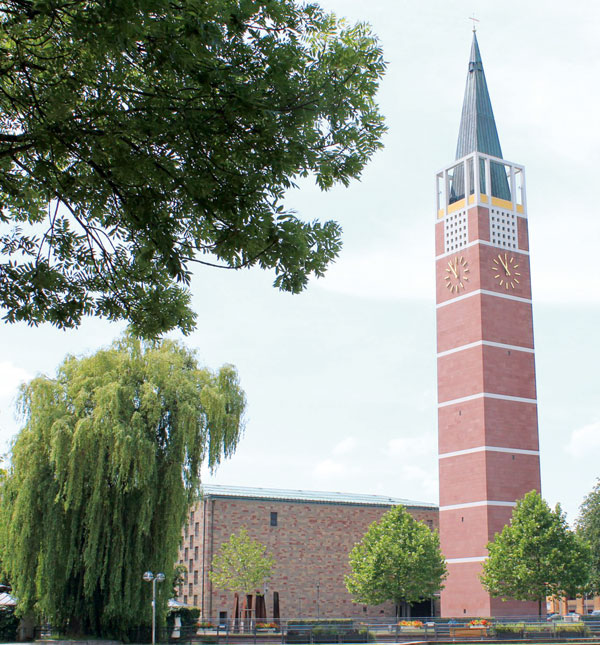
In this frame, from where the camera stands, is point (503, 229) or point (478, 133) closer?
point (503, 229)

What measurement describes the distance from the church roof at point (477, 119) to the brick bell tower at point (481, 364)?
0.13m

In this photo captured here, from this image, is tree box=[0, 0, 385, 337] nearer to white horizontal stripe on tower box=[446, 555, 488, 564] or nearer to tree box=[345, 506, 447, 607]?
tree box=[345, 506, 447, 607]

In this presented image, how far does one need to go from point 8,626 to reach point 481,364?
31909 millimetres

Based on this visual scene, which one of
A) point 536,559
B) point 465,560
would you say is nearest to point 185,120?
point 536,559

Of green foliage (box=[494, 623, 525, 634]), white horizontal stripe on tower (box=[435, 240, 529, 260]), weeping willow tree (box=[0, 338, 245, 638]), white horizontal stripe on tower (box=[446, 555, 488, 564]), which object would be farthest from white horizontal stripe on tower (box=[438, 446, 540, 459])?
weeping willow tree (box=[0, 338, 245, 638])

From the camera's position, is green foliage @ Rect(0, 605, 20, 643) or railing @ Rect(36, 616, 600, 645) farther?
railing @ Rect(36, 616, 600, 645)

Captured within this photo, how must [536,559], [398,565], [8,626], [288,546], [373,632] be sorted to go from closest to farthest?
[8,626], [373,632], [536,559], [398,565], [288,546]

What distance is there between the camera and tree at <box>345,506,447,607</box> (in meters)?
49.8

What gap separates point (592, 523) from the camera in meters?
75.7

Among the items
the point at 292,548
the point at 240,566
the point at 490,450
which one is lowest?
the point at 240,566

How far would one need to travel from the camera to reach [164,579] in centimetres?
2903

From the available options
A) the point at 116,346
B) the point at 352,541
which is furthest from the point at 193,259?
the point at 352,541

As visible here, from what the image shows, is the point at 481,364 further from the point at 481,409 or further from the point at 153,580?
the point at 153,580

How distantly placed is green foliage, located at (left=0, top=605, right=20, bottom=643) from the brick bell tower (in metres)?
27.8
